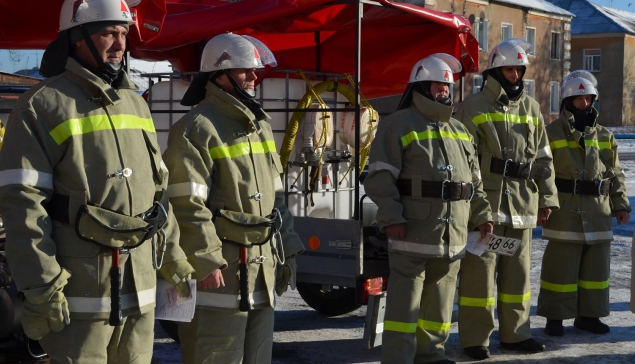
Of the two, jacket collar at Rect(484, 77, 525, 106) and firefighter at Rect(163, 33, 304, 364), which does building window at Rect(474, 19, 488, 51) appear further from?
firefighter at Rect(163, 33, 304, 364)

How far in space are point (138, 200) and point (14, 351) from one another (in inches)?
74.1

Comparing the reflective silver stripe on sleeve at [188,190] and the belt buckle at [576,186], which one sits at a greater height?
the reflective silver stripe on sleeve at [188,190]

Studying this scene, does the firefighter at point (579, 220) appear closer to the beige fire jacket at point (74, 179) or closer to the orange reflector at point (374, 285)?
the orange reflector at point (374, 285)

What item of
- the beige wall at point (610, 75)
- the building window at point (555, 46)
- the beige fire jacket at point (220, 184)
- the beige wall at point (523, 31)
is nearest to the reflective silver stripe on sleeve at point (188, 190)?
the beige fire jacket at point (220, 184)

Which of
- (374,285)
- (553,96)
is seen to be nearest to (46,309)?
(374,285)

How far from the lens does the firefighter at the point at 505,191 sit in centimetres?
657

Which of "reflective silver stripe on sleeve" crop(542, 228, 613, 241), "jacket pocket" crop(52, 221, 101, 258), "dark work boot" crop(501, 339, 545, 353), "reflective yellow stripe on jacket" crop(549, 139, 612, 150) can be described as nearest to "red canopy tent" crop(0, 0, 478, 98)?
"reflective yellow stripe on jacket" crop(549, 139, 612, 150)

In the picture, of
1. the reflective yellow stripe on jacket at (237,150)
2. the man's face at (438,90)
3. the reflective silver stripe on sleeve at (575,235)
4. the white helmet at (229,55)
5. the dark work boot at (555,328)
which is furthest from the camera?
the reflective silver stripe on sleeve at (575,235)

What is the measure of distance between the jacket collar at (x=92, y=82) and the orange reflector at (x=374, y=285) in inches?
113

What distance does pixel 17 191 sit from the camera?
3.37m

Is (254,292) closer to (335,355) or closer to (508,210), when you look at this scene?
(335,355)

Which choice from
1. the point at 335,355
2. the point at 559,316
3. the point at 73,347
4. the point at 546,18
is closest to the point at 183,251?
the point at 73,347

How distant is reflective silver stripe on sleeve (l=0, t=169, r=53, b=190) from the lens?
11.1 feet

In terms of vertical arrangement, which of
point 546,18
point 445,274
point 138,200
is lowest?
point 445,274
